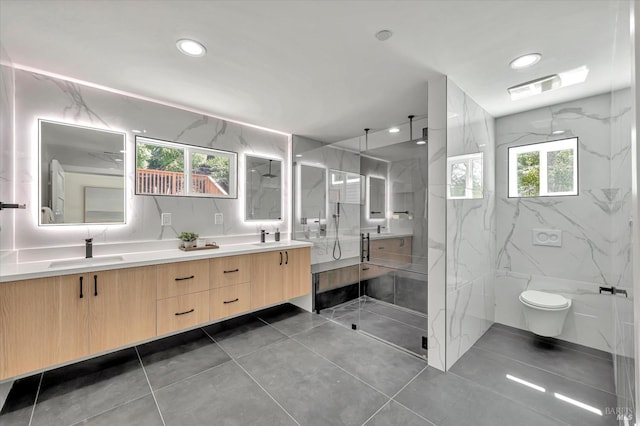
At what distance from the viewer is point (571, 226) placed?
2.63 m

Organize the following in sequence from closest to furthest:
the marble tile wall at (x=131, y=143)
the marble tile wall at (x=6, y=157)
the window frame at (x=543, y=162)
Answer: the marble tile wall at (x=6, y=157) → the marble tile wall at (x=131, y=143) → the window frame at (x=543, y=162)

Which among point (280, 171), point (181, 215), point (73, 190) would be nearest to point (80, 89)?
point (73, 190)

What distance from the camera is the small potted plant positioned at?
275 cm

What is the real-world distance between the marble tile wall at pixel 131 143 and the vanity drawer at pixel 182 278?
0.57m

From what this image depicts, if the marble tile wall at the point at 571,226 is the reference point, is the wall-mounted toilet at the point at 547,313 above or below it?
below

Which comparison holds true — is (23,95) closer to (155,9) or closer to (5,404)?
(155,9)

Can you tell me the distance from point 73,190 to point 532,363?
4.34 meters

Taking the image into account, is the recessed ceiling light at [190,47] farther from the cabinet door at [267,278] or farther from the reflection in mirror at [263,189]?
the cabinet door at [267,278]

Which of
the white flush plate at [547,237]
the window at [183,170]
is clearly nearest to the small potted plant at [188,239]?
the window at [183,170]

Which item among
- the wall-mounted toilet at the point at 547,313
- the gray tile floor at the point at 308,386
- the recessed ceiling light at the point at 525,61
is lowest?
the gray tile floor at the point at 308,386

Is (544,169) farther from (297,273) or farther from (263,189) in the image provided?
(263,189)

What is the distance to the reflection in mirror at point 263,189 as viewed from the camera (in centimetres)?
345

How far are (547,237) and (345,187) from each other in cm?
233

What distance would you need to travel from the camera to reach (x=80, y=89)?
91.6 inches
